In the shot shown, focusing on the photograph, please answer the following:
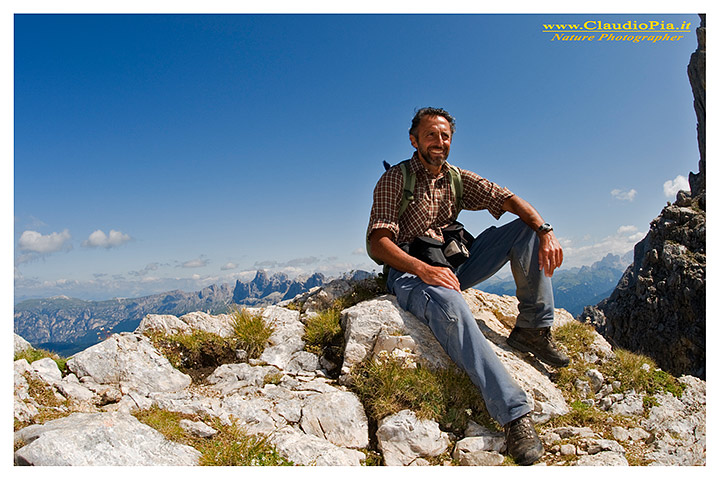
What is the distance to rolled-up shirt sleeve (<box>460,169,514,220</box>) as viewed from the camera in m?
6.93

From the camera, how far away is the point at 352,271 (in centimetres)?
911

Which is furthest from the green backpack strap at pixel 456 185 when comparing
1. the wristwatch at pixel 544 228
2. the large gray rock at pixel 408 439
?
the large gray rock at pixel 408 439

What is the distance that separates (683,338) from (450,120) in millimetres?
74835

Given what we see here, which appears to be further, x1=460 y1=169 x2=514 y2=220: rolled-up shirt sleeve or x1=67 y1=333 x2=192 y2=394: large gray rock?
x1=460 y1=169 x2=514 y2=220: rolled-up shirt sleeve

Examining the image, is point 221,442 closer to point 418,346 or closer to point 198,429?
point 198,429

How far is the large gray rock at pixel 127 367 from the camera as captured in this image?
569cm

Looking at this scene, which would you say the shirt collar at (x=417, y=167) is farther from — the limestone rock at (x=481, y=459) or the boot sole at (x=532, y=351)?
the limestone rock at (x=481, y=459)

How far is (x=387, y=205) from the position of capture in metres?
6.32

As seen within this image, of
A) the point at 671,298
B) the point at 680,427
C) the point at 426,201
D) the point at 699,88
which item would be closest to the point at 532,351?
the point at 680,427

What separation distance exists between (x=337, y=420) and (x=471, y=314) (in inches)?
92.7

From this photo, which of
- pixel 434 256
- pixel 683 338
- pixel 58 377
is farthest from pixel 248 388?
pixel 683 338

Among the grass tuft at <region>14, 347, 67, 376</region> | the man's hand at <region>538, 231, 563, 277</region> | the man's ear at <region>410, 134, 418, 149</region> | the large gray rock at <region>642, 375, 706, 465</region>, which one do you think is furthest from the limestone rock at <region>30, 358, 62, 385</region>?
the large gray rock at <region>642, 375, 706, 465</region>

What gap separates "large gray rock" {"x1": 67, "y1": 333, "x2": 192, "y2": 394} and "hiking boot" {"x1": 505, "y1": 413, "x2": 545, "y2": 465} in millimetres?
4793

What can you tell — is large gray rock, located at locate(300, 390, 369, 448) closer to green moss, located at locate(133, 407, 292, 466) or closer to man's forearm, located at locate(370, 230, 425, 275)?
green moss, located at locate(133, 407, 292, 466)
